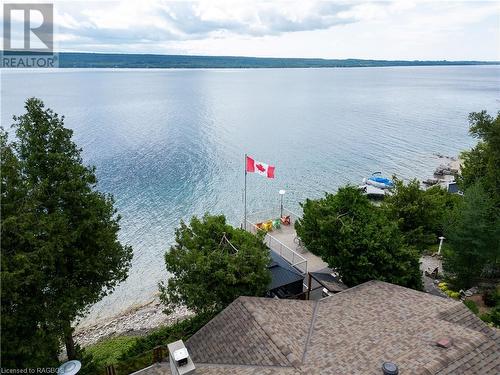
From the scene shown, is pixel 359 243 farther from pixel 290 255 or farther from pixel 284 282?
pixel 290 255

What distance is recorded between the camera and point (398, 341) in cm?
1370

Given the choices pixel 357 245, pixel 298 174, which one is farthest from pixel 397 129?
pixel 357 245

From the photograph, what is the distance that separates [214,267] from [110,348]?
1000cm

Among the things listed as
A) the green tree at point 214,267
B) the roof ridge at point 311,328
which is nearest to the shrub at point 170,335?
the green tree at point 214,267

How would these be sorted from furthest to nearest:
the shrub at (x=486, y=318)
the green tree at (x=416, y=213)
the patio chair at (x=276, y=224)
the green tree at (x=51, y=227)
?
the patio chair at (x=276, y=224) < the green tree at (x=416, y=213) < the shrub at (x=486, y=318) < the green tree at (x=51, y=227)

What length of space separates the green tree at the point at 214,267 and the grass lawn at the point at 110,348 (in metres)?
5.45

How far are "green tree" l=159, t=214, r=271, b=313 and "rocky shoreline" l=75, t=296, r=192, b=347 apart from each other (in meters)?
8.06

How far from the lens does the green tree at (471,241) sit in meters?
20.7

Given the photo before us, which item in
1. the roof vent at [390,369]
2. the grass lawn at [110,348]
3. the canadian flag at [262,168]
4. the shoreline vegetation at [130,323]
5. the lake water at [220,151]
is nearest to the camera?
the roof vent at [390,369]

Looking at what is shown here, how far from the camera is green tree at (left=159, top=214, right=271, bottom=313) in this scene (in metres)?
17.1

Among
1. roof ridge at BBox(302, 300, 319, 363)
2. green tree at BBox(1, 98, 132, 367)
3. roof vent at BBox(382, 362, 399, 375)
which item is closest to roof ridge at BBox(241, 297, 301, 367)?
Result: roof ridge at BBox(302, 300, 319, 363)

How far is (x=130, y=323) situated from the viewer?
83.3ft

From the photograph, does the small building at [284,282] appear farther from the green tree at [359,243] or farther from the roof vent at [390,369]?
the roof vent at [390,369]

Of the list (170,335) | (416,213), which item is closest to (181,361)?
(170,335)
